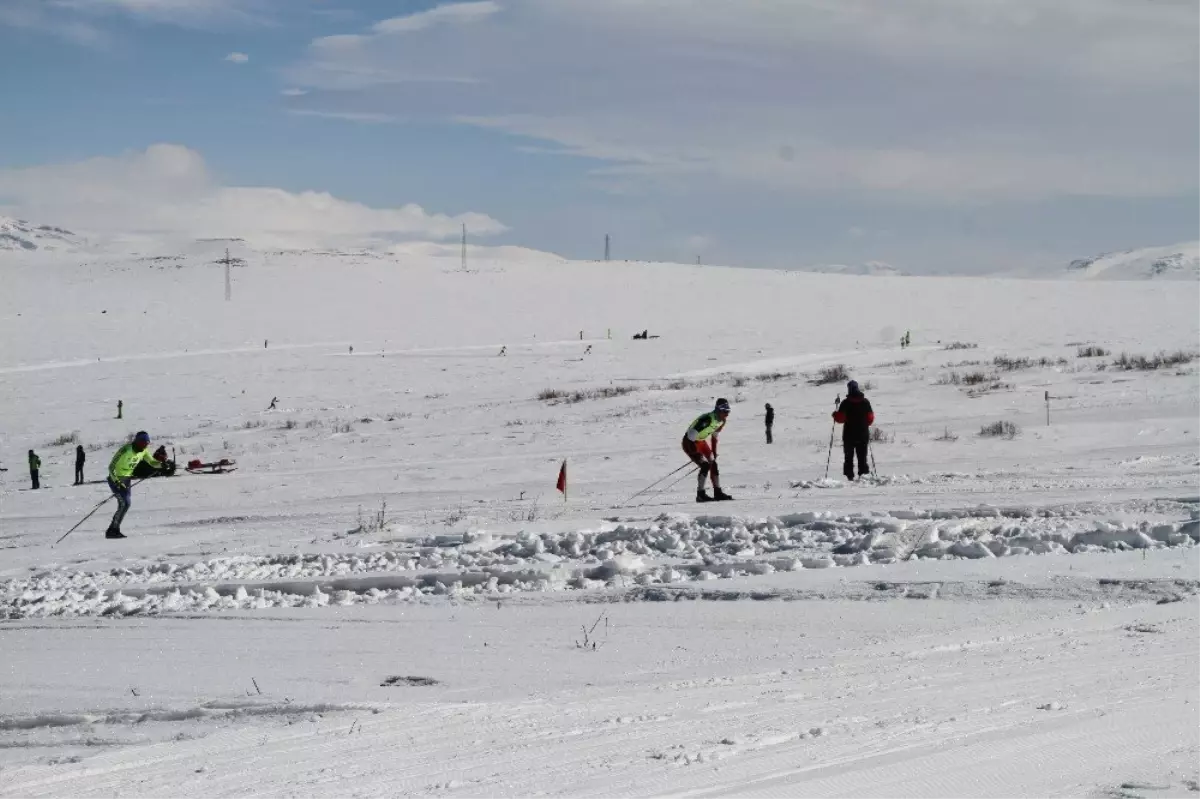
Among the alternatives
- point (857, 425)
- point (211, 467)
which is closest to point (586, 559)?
point (857, 425)

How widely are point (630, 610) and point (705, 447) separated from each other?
6.28 meters

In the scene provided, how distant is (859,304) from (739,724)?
232 feet

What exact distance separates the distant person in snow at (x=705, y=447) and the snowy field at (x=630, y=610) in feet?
2.24

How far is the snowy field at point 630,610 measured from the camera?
5.37 metres

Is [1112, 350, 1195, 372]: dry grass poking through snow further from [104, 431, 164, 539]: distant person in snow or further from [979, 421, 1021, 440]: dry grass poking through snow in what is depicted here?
[104, 431, 164, 539]: distant person in snow

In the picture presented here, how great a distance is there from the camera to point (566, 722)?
604 cm

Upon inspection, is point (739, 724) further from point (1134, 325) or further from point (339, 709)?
point (1134, 325)

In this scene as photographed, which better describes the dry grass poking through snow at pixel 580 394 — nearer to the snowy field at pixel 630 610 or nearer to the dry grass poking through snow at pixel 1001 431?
the snowy field at pixel 630 610

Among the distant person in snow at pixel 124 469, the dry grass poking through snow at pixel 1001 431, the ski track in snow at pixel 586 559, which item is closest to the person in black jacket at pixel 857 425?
the ski track in snow at pixel 586 559

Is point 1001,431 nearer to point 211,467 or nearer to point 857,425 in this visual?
point 857,425

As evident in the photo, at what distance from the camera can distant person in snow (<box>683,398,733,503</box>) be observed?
1483 centimetres

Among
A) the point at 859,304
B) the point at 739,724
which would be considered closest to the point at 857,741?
the point at 739,724

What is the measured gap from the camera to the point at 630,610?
8.90 m

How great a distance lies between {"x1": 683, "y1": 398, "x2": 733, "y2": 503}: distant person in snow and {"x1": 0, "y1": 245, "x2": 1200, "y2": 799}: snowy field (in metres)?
0.68
